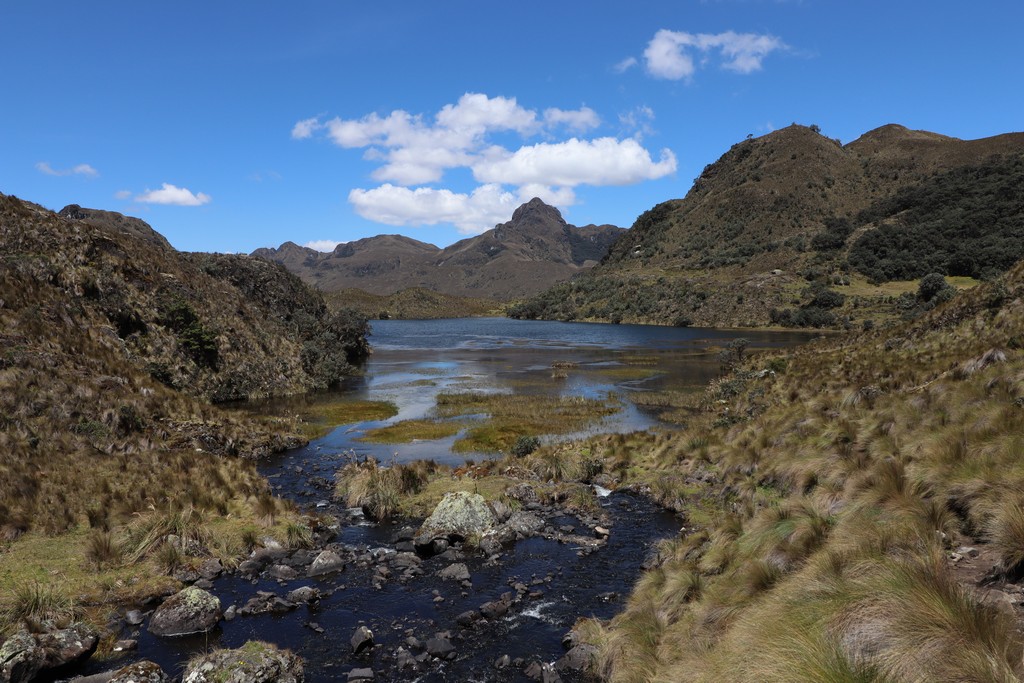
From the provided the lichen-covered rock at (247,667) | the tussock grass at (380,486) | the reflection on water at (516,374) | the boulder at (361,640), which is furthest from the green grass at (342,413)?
the lichen-covered rock at (247,667)

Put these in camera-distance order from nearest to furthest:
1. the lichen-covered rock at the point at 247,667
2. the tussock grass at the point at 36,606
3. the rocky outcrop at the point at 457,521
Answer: the lichen-covered rock at the point at 247,667
the tussock grass at the point at 36,606
the rocky outcrop at the point at 457,521

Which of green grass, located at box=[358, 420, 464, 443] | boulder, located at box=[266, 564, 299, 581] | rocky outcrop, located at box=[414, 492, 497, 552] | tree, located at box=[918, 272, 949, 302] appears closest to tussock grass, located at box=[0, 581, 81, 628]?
boulder, located at box=[266, 564, 299, 581]

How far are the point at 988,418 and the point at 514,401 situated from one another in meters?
39.1

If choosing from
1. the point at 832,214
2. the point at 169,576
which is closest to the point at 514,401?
the point at 169,576

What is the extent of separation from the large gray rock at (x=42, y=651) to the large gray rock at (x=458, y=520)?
8.84 meters

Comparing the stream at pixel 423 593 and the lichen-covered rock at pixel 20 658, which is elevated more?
the lichen-covered rock at pixel 20 658

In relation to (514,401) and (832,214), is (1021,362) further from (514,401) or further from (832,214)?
(832,214)

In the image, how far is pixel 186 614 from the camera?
13.4 meters

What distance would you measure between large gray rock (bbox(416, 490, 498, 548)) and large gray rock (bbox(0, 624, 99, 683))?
8.84m

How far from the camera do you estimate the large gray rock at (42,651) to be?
10.6 meters

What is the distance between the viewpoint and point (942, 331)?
33.2 m

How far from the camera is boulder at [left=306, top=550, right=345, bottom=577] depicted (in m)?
16.6

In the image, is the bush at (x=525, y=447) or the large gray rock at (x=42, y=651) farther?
the bush at (x=525, y=447)

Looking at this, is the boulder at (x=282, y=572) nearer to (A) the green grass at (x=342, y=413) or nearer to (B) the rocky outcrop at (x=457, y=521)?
(B) the rocky outcrop at (x=457, y=521)
